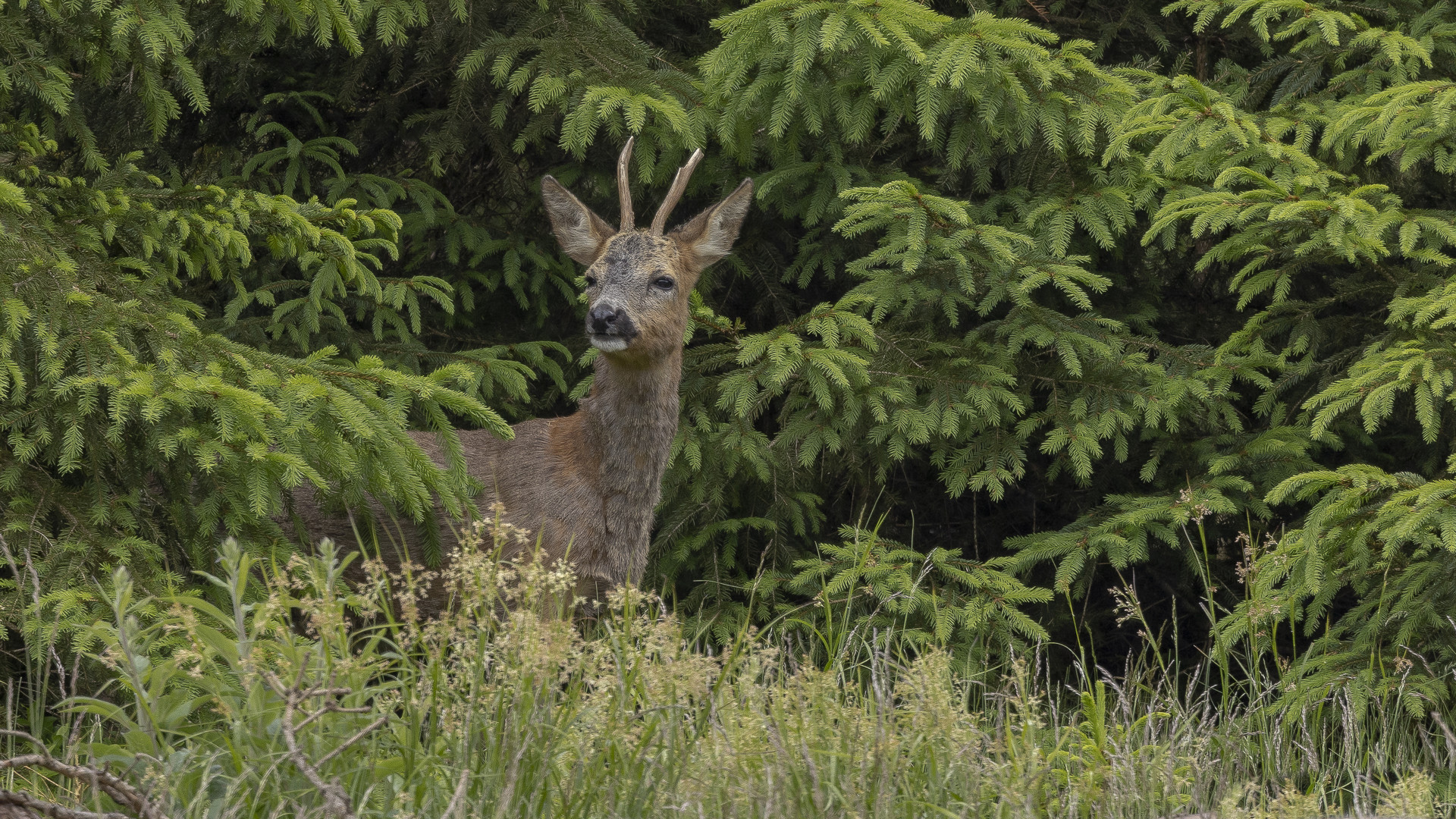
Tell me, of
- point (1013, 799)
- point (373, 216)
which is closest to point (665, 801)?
point (1013, 799)

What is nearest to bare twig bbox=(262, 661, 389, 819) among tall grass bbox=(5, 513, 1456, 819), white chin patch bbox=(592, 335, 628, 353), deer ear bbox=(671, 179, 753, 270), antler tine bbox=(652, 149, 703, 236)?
tall grass bbox=(5, 513, 1456, 819)

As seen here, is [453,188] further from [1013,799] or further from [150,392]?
[1013,799]

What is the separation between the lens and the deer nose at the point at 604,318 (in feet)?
18.0

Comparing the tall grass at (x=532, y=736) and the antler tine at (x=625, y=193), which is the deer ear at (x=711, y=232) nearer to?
the antler tine at (x=625, y=193)

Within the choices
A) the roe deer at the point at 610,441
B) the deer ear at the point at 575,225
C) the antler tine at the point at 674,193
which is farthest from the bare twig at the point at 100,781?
the deer ear at the point at 575,225

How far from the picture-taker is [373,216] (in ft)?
17.8

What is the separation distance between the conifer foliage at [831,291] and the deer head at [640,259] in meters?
0.23

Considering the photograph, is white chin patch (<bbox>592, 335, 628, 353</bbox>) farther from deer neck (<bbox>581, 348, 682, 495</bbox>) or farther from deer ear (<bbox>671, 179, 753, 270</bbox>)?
deer ear (<bbox>671, 179, 753, 270</bbox>)

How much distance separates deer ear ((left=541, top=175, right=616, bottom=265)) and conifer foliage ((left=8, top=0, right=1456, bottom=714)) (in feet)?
1.06

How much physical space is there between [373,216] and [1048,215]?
115 inches

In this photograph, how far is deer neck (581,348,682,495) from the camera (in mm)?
5668

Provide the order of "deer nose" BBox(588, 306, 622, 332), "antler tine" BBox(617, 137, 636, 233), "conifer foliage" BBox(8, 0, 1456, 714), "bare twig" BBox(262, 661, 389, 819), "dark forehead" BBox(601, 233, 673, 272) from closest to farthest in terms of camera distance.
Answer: "bare twig" BBox(262, 661, 389, 819) → "conifer foliage" BBox(8, 0, 1456, 714) → "deer nose" BBox(588, 306, 622, 332) → "dark forehead" BBox(601, 233, 673, 272) → "antler tine" BBox(617, 137, 636, 233)

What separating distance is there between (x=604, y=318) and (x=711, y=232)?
954mm

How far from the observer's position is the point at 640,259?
5953 mm
